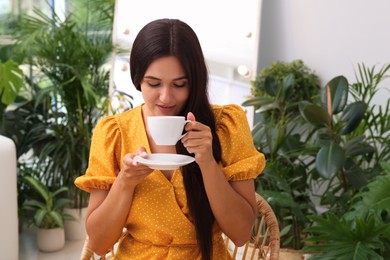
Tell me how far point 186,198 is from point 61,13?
94.7 inches

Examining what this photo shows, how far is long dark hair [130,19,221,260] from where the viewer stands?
1.30 meters

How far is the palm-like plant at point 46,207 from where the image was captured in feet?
9.73

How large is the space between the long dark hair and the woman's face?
1 cm

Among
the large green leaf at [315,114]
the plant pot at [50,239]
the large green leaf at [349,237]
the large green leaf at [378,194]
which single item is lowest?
the plant pot at [50,239]

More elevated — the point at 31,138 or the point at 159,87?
the point at 159,87

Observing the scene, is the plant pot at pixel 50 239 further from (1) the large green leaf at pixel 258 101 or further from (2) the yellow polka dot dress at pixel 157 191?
(2) the yellow polka dot dress at pixel 157 191

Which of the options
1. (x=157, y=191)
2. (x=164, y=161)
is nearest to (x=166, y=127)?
(x=164, y=161)

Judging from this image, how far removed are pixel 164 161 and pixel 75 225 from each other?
216cm

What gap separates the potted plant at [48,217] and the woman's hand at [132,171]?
1781 millimetres

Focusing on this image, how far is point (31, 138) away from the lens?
319 centimetres

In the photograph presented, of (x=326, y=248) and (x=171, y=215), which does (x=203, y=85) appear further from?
(x=326, y=248)

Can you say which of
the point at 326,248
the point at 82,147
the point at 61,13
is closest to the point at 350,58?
the point at 326,248

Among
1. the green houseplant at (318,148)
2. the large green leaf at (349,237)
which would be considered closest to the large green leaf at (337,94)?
the green houseplant at (318,148)

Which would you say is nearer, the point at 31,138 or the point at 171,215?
the point at 171,215
